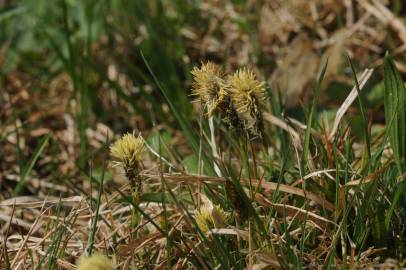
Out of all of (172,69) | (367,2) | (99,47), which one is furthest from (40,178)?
(367,2)

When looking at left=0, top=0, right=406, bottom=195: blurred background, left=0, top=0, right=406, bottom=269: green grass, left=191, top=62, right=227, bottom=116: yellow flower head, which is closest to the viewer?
left=191, top=62, right=227, bottom=116: yellow flower head

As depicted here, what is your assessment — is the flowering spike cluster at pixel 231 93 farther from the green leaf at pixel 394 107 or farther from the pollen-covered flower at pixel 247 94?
the green leaf at pixel 394 107

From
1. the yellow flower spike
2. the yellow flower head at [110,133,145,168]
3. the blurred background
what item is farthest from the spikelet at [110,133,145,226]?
the blurred background

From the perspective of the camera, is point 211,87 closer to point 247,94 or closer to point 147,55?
point 247,94

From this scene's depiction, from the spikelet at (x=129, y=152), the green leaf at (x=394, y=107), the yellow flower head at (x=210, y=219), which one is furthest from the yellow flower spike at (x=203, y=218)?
the green leaf at (x=394, y=107)

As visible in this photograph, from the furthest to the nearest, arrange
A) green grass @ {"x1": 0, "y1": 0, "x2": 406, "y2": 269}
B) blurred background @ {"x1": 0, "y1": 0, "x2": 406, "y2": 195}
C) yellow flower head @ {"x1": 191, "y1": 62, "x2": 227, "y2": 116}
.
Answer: blurred background @ {"x1": 0, "y1": 0, "x2": 406, "y2": 195}
green grass @ {"x1": 0, "y1": 0, "x2": 406, "y2": 269}
yellow flower head @ {"x1": 191, "y1": 62, "x2": 227, "y2": 116}

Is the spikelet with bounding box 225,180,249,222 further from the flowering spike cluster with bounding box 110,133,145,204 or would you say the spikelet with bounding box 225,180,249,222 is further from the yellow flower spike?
the flowering spike cluster with bounding box 110,133,145,204

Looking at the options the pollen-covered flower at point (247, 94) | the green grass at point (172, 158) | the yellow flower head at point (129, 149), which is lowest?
the green grass at point (172, 158)

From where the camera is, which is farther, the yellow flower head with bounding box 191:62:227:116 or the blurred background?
the blurred background
